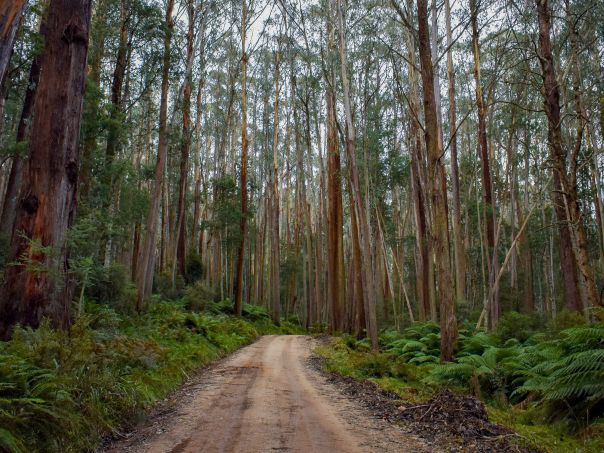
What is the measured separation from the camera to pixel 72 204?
7.58m

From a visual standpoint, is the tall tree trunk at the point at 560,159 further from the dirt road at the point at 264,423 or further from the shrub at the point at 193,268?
the shrub at the point at 193,268

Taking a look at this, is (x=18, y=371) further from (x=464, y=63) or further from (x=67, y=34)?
(x=464, y=63)

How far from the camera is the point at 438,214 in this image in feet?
30.8

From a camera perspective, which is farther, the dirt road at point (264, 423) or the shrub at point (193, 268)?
the shrub at point (193, 268)

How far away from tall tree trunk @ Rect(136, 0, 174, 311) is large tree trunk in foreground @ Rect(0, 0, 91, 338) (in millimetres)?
7004

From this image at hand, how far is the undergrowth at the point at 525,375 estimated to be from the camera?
4926 mm

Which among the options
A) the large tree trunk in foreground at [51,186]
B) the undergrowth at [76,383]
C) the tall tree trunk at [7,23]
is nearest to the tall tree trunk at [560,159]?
the undergrowth at [76,383]

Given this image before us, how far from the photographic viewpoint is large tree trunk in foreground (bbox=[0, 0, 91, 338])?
6.70 m

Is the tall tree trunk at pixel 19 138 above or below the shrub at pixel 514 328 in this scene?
above

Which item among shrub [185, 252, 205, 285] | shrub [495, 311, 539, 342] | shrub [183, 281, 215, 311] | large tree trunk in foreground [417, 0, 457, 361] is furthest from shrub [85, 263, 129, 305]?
shrub [185, 252, 205, 285]

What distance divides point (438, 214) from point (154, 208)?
32.3 feet

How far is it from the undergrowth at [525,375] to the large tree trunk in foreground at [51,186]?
5490 millimetres

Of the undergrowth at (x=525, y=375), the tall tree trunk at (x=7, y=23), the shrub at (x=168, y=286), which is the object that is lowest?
the undergrowth at (x=525, y=375)

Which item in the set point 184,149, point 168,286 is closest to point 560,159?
point 184,149
